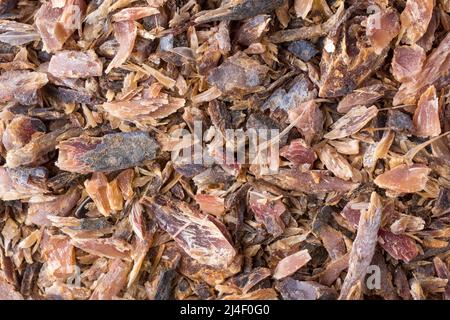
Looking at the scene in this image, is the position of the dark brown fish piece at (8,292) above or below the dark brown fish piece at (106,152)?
below

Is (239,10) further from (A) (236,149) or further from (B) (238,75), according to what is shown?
(A) (236,149)

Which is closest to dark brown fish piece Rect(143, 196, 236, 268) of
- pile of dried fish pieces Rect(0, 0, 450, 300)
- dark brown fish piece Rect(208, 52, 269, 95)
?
pile of dried fish pieces Rect(0, 0, 450, 300)

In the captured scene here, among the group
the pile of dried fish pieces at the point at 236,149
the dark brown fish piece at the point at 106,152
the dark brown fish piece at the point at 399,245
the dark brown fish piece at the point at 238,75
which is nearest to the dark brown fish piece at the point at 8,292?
the pile of dried fish pieces at the point at 236,149

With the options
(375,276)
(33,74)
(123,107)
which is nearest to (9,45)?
(33,74)

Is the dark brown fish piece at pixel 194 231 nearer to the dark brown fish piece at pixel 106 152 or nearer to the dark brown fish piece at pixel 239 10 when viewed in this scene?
the dark brown fish piece at pixel 106 152

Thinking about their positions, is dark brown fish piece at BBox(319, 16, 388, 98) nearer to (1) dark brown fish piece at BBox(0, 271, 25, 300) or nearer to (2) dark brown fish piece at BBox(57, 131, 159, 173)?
(2) dark brown fish piece at BBox(57, 131, 159, 173)

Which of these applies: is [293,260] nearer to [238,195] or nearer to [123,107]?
[238,195]

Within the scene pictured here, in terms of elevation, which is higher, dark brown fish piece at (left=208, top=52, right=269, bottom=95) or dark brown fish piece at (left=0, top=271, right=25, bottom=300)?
dark brown fish piece at (left=208, top=52, right=269, bottom=95)

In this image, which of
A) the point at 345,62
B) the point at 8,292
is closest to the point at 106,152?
the point at 8,292
